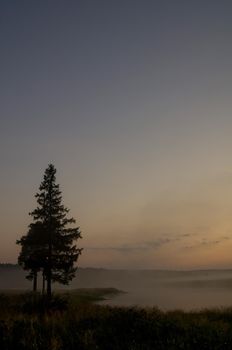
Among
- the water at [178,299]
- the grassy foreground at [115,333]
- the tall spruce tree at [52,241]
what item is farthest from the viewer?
the water at [178,299]

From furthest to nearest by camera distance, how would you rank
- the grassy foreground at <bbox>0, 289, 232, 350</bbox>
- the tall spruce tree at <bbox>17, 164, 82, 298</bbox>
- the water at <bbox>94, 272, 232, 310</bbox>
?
the water at <bbox>94, 272, 232, 310</bbox> → the tall spruce tree at <bbox>17, 164, 82, 298</bbox> → the grassy foreground at <bbox>0, 289, 232, 350</bbox>

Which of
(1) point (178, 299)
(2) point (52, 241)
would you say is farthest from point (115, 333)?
(1) point (178, 299)

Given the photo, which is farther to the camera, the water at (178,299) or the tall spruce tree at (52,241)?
the water at (178,299)

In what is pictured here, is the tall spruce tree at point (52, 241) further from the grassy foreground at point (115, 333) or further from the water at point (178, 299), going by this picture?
the grassy foreground at point (115, 333)

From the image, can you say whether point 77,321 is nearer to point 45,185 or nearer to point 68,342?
point 68,342

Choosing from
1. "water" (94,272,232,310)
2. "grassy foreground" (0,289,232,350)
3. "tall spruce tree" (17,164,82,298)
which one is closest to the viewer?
"grassy foreground" (0,289,232,350)

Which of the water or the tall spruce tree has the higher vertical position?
the tall spruce tree

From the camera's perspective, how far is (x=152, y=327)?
15.8 m

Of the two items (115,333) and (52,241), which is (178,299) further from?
(115,333)

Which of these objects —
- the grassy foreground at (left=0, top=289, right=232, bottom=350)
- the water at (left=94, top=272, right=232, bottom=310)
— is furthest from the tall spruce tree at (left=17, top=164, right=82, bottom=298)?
the grassy foreground at (left=0, top=289, right=232, bottom=350)

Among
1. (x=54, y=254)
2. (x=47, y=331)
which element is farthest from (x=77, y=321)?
(x=54, y=254)

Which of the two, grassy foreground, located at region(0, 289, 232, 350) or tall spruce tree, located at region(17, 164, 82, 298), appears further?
tall spruce tree, located at region(17, 164, 82, 298)

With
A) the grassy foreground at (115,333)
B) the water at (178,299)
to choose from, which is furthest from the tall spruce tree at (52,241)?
the grassy foreground at (115,333)

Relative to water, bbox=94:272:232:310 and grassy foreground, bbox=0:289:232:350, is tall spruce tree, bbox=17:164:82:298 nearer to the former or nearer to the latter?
water, bbox=94:272:232:310
